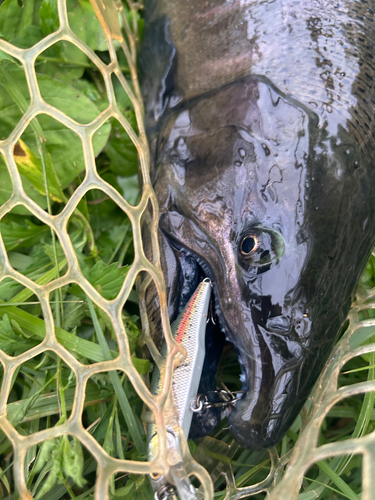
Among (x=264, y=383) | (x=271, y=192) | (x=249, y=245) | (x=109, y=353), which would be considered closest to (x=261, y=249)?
(x=249, y=245)

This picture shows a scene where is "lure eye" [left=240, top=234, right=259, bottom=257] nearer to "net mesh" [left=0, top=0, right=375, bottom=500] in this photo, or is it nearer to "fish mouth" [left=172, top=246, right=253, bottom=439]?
"fish mouth" [left=172, top=246, right=253, bottom=439]

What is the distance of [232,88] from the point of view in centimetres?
140

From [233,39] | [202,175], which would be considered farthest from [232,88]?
[202,175]

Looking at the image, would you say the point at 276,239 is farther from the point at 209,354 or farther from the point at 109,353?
the point at 109,353

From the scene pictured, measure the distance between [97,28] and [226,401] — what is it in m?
1.58

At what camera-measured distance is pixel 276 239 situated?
122 cm

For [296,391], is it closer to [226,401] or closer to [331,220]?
[226,401]

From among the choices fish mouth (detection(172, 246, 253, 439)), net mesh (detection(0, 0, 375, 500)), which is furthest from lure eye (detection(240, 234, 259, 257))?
net mesh (detection(0, 0, 375, 500))

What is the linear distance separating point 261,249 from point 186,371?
0.42 m

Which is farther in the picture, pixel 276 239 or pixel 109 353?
pixel 109 353

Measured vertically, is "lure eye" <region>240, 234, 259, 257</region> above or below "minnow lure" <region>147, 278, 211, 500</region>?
above

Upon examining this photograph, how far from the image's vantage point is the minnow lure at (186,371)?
3.89 feet

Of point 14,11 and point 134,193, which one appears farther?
point 134,193

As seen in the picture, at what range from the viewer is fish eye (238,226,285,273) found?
1.21 meters
